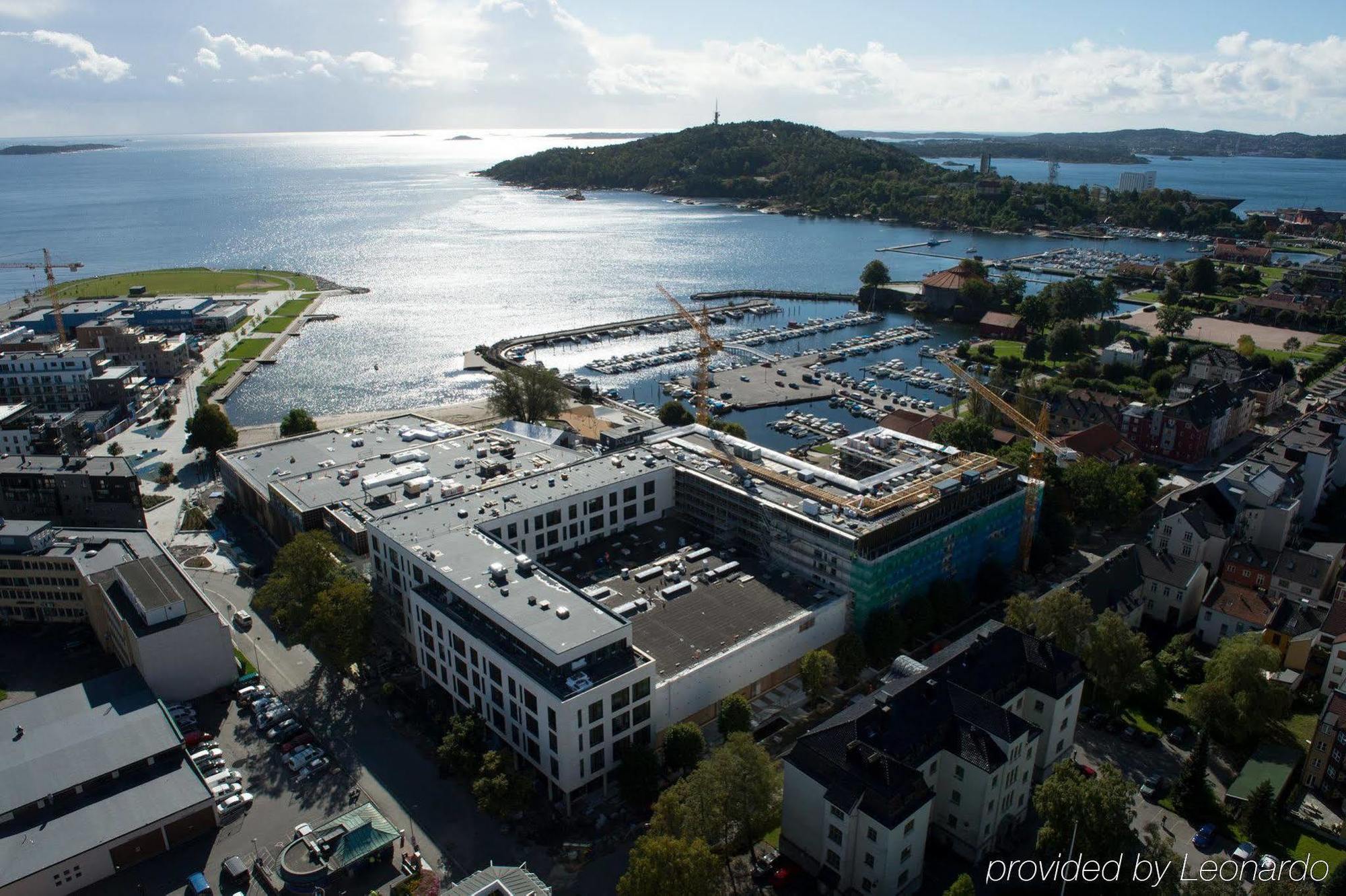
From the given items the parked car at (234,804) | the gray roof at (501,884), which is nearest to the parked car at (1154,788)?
the gray roof at (501,884)

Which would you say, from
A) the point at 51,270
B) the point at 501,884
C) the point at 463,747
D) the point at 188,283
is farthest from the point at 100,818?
the point at 51,270

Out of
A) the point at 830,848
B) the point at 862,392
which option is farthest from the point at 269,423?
the point at 830,848

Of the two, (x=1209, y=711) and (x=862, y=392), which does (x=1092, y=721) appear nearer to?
(x=1209, y=711)

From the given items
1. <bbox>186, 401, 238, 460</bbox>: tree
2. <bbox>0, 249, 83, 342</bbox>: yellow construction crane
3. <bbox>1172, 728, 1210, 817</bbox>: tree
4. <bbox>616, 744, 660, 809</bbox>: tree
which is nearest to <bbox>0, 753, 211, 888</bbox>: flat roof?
<bbox>616, 744, 660, 809</bbox>: tree

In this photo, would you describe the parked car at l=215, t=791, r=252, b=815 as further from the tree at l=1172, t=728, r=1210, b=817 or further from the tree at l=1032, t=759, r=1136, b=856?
the tree at l=1172, t=728, r=1210, b=817

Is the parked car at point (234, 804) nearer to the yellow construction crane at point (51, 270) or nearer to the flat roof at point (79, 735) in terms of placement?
the flat roof at point (79, 735)

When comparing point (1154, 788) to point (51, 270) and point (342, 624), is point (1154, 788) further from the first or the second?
point (51, 270)
